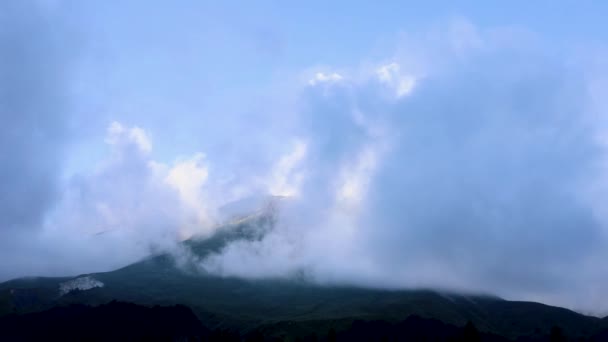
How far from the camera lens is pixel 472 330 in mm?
183250
